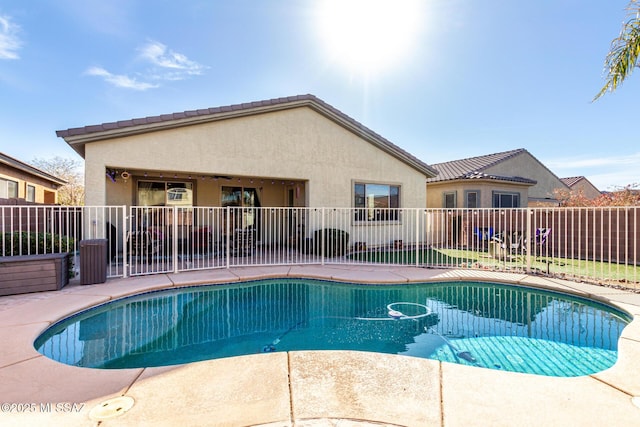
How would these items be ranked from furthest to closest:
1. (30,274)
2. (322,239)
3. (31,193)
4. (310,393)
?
(31,193) < (322,239) < (30,274) < (310,393)

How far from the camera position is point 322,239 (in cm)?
1058

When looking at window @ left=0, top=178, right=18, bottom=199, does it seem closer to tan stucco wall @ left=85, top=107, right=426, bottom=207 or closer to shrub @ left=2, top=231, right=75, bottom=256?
tan stucco wall @ left=85, top=107, right=426, bottom=207

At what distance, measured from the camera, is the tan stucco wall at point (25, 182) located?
44.0 feet

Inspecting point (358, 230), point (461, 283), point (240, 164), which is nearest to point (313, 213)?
point (358, 230)

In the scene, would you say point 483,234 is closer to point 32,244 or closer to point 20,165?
point 32,244

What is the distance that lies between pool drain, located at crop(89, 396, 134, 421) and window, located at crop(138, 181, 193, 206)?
420 inches

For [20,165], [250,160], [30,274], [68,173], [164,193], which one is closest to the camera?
[30,274]

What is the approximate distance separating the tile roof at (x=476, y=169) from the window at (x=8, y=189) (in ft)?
68.9

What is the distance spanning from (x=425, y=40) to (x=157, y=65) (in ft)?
33.2

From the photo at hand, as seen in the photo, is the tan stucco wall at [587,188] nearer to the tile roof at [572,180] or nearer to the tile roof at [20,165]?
the tile roof at [572,180]

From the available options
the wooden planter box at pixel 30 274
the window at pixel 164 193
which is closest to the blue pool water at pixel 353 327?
the wooden planter box at pixel 30 274

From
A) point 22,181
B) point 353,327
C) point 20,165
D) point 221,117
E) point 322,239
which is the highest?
point 221,117

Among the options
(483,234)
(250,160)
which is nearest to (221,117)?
(250,160)

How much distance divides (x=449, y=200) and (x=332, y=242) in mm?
9910
